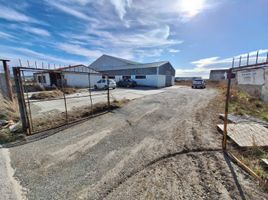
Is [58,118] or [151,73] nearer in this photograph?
[58,118]

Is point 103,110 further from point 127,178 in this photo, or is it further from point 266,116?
point 266,116

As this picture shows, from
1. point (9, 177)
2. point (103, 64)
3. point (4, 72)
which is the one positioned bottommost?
point (9, 177)

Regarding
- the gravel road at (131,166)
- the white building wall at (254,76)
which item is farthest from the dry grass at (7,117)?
the white building wall at (254,76)

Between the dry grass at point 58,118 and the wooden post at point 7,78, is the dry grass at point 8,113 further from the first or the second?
the wooden post at point 7,78

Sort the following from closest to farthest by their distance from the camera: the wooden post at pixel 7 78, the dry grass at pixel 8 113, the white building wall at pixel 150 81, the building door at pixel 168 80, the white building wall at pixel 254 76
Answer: the white building wall at pixel 254 76 < the dry grass at pixel 8 113 < the wooden post at pixel 7 78 < the white building wall at pixel 150 81 < the building door at pixel 168 80

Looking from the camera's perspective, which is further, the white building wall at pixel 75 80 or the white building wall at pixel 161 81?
the white building wall at pixel 161 81

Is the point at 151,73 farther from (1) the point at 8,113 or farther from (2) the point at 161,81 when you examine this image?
(1) the point at 8,113

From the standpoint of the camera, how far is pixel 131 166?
3027mm

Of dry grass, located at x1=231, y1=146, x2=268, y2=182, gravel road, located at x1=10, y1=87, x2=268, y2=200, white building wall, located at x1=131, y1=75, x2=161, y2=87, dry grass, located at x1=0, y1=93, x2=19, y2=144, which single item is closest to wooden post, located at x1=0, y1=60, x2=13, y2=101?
dry grass, located at x1=0, y1=93, x2=19, y2=144

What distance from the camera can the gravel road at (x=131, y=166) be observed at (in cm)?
236

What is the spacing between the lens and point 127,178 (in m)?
2.68

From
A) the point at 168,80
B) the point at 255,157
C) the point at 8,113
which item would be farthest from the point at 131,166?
the point at 168,80

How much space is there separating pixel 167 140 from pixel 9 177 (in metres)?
3.78

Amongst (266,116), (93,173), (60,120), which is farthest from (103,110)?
(266,116)
